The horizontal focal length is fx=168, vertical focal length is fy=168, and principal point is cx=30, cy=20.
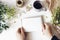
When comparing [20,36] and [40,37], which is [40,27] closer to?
[40,37]

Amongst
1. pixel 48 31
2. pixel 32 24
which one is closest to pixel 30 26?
pixel 32 24

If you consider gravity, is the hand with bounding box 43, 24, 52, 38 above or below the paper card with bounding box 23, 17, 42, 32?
below

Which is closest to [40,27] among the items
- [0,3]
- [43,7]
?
[43,7]

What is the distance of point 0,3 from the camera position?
5.34ft

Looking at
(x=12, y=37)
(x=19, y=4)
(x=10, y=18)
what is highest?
(x=19, y=4)

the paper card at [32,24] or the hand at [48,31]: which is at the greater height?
the paper card at [32,24]

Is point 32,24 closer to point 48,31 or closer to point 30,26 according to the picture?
point 30,26

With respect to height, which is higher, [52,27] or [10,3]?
[10,3]

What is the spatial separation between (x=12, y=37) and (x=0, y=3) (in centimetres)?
35

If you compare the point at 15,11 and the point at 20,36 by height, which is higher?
the point at 15,11

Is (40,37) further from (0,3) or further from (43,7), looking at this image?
(0,3)

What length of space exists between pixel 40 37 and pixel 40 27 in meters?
0.09

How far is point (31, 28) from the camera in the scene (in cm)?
156

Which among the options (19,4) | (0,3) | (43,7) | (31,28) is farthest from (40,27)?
(0,3)
